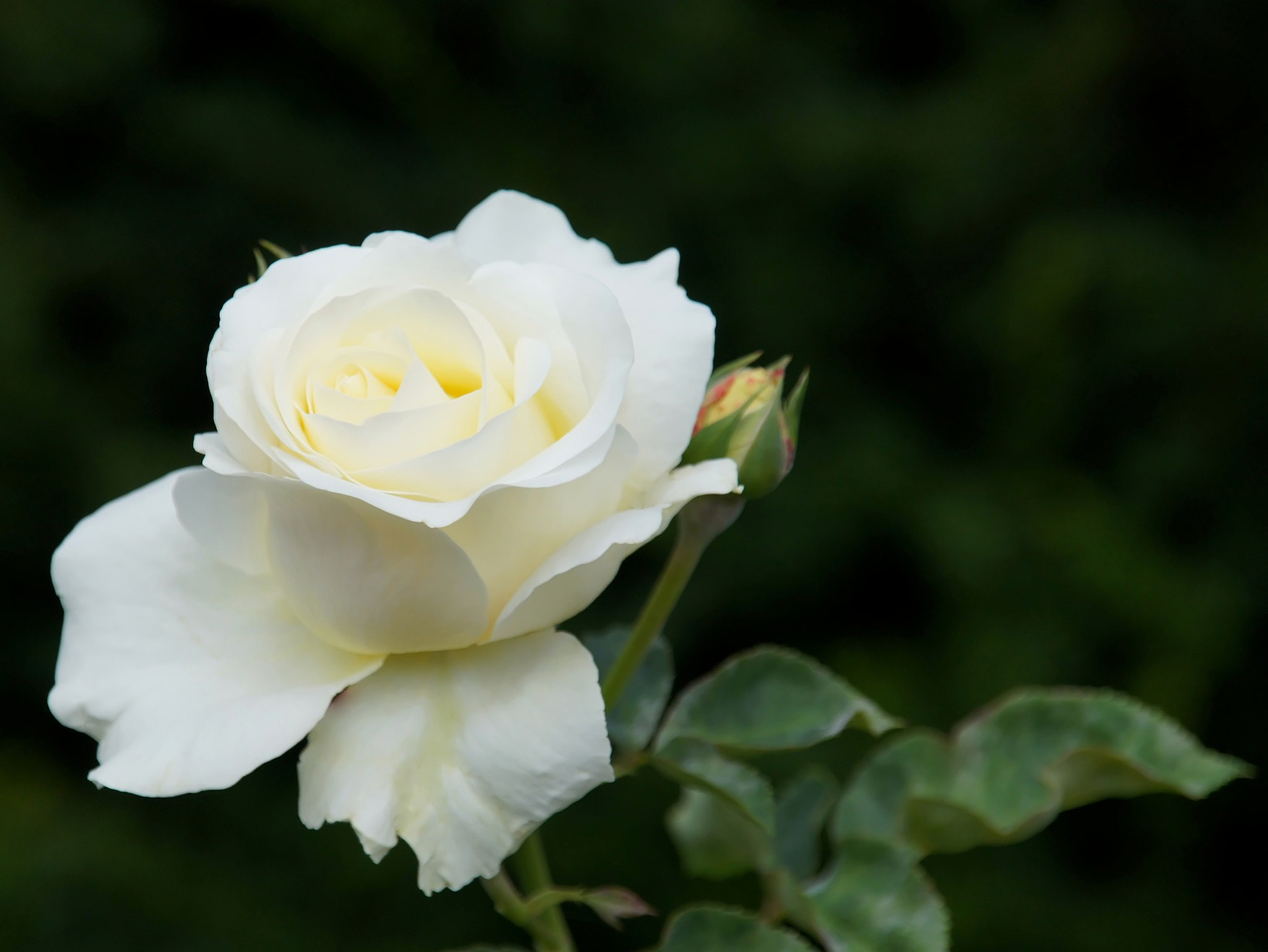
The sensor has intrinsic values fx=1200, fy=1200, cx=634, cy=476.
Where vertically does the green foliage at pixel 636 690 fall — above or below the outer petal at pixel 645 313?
below

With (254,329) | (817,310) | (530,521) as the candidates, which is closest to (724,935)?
(530,521)

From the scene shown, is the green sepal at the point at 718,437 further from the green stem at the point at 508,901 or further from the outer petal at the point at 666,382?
the green stem at the point at 508,901

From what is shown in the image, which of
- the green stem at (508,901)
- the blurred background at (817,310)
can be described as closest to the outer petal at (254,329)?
the green stem at (508,901)

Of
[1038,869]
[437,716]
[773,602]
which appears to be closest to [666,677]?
[437,716]

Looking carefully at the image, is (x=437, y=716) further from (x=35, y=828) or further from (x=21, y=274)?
(x=21, y=274)


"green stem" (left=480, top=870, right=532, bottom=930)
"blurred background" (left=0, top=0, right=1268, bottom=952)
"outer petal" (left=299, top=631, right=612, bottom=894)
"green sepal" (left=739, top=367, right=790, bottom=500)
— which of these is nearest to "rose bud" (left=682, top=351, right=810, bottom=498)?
"green sepal" (left=739, top=367, right=790, bottom=500)

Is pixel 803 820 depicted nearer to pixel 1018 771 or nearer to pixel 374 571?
pixel 1018 771

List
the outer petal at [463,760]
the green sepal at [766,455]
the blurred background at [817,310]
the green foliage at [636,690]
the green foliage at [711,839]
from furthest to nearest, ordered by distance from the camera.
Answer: the blurred background at [817,310], the green foliage at [711,839], the green foliage at [636,690], the green sepal at [766,455], the outer petal at [463,760]
